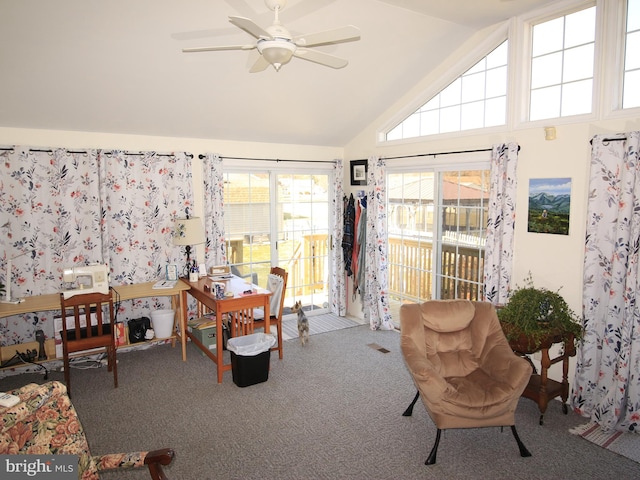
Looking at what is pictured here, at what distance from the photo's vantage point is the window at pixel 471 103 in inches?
161

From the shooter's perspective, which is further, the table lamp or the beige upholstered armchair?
the table lamp

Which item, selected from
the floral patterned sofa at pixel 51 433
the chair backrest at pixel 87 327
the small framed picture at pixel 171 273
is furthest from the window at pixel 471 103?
the floral patterned sofa at pixel 51 433

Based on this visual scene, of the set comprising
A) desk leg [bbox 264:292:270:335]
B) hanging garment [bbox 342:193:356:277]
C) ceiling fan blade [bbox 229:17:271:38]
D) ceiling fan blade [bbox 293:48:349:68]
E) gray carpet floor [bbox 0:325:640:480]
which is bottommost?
gray carpet floor [bbox 0:325:640:480]

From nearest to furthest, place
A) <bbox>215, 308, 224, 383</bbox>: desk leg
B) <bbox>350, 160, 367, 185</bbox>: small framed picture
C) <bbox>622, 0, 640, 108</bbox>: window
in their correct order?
<bbox>622, 0, 640, 108</bbox>: window, <bbox>215, 308, 224, 383</bbox>: desk leg, <bbox>350, 160, 367, 185</bbox>: small framed picture

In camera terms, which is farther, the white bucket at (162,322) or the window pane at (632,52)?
the white bucket at (162,322)

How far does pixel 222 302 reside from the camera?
3.90 metres

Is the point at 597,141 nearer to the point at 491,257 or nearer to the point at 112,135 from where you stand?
the point at 491,257

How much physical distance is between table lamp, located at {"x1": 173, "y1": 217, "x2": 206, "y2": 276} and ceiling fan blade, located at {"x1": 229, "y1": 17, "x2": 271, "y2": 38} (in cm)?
274

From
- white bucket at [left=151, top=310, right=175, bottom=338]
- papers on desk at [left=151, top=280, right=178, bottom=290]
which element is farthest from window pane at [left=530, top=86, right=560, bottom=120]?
white bucket at [left=151, top=310, right=175, bottom=338]

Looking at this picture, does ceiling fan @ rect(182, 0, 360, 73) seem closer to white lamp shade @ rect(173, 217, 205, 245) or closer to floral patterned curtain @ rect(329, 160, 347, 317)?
white lamp shade @ rect(173, 217, 205, 245)

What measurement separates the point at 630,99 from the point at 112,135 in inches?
184

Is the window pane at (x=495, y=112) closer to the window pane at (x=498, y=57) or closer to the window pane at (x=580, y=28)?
the window pane at (x=498, y=57)

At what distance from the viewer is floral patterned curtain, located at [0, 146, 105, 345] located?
4.00 meters

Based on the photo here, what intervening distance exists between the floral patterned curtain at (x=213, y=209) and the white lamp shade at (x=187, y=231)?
0.99ft
